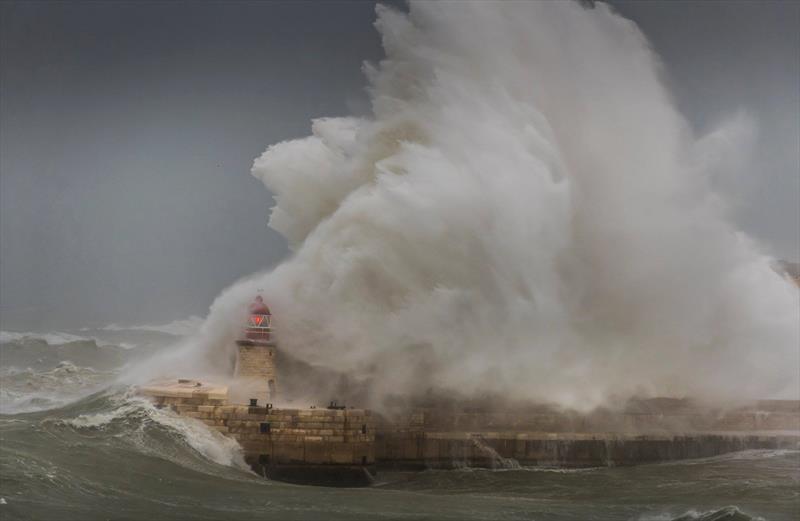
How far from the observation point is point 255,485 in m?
12.1

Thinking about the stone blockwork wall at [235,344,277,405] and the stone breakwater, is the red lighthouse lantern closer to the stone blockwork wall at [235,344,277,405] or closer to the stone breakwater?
the stone blockwork wall at [235,344,277,405]

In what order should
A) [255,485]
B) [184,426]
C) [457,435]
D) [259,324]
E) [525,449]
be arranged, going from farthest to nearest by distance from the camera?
1. [259,324]
2. [525,449]
3. [457,435]
4. [184,426]
5. [255,485]

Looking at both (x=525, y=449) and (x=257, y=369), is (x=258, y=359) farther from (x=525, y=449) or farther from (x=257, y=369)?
(x=525, y=449)

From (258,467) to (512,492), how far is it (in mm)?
4319

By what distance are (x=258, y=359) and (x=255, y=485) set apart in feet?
16.3

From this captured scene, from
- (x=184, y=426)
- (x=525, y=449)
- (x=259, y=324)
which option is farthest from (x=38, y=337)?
(x=525, y=449)

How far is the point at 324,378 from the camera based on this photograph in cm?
1747

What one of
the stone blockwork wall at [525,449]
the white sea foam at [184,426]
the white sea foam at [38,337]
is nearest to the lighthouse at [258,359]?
the white sea foam at [184,426]

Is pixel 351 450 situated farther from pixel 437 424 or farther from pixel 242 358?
pixel 242 358

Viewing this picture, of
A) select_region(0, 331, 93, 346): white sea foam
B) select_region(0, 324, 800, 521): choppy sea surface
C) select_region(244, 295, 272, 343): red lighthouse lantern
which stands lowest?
select_region(0, 324, 800, 521): choppy sea surface

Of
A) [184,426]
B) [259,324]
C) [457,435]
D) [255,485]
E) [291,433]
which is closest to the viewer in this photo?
[255,485]

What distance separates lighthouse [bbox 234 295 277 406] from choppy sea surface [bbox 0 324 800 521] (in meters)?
2.15

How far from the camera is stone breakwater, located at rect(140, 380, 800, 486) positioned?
14.4 meters

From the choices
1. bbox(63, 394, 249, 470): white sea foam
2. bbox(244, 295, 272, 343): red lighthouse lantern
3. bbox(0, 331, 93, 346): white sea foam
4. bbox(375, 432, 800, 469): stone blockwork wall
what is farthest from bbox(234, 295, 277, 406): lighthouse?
bbox(0, 331, 93, 346): white sea foam
